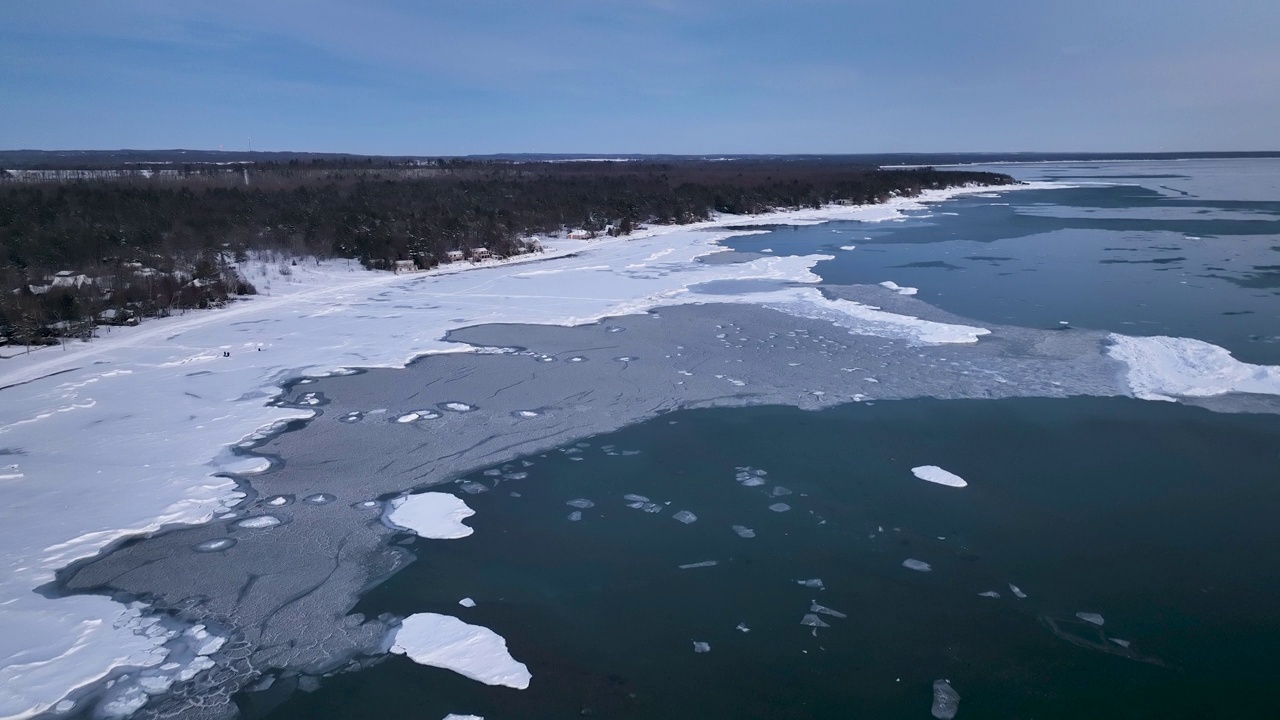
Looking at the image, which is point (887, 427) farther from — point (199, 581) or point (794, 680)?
point (199, 581)

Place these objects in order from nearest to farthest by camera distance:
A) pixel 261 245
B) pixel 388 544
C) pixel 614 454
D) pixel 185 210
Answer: pixel 388 544 < pixel 614 454 < pixel 261 245 < pixel 185 210

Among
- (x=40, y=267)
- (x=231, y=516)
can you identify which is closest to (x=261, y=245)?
(x=40, y=267)

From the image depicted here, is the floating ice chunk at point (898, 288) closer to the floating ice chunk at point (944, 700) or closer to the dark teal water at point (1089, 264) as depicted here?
the dark teal water at point (1089, 264)

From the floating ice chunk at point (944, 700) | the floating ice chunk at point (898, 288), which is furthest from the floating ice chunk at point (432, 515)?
the floating ice chunk at point (898, 288)

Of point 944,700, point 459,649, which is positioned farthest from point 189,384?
point 944,700

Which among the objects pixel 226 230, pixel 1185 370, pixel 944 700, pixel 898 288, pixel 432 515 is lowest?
pixel 944 700

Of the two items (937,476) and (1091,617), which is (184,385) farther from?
(1091,617)
